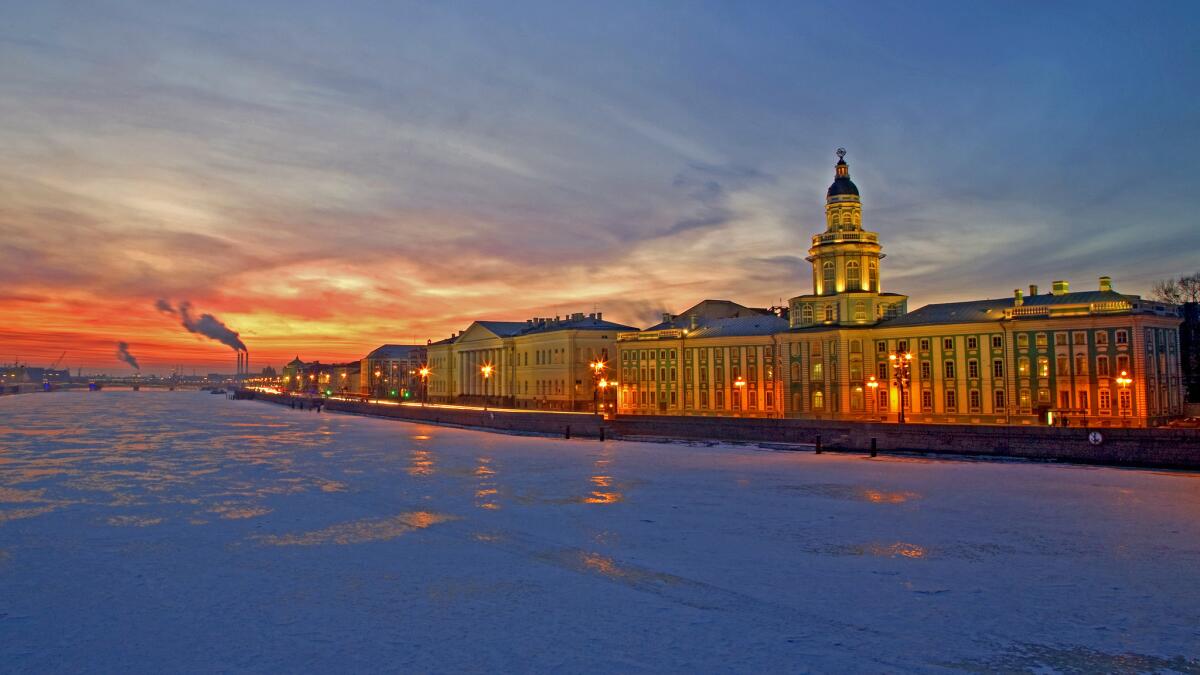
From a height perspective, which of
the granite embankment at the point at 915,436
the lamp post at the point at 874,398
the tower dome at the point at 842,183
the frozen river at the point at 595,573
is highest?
the tower dome at the point at 842,183

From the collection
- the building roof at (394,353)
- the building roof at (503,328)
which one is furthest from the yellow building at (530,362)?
the building roof at (394,353)

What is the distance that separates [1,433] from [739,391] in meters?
62.6

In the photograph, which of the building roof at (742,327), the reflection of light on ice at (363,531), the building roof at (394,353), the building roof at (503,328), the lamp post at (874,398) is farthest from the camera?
the building roof at (394,353)

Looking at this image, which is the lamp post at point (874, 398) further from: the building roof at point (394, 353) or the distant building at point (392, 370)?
the building roof at point (394, 353)

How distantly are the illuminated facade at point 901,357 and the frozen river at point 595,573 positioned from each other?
77.1 ft

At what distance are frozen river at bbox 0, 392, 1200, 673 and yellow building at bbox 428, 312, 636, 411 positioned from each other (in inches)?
2172

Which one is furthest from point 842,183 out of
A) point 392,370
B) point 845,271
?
point 392,370

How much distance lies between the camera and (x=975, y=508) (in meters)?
24.9

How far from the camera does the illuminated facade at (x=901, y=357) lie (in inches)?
2119

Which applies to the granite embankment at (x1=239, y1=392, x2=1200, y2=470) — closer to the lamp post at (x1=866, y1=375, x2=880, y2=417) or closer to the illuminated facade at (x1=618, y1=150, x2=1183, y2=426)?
the illuminated facade at (x1=618, y1=150, x2=1183, y2=426)

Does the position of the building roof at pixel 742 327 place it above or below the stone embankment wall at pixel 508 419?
above

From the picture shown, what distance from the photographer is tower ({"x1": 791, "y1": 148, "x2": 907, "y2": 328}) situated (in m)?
70.5

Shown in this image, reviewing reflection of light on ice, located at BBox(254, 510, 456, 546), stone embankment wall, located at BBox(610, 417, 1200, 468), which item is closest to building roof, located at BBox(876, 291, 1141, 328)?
stone embankment wall, located at BBox(610, 417, 1200, 468)

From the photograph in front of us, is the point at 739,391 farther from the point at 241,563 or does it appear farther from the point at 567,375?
the point at 241,563
